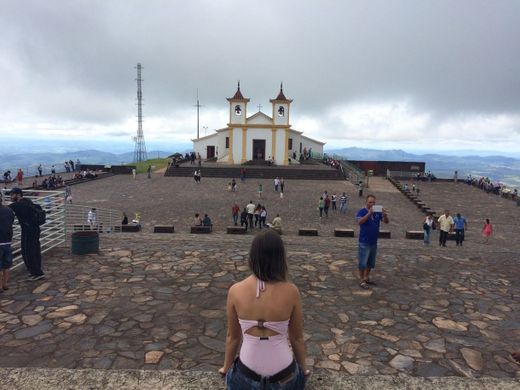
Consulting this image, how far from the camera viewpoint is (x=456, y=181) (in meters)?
37.6

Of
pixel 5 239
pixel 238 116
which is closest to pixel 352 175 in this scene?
pixel 238 116

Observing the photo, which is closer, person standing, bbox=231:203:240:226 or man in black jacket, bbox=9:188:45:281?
man in black jacket, bbox=9:188:45:281

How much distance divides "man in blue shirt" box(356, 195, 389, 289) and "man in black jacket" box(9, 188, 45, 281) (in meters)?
4.98

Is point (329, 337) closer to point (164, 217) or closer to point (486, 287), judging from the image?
point (486, 287)

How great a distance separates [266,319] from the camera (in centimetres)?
230

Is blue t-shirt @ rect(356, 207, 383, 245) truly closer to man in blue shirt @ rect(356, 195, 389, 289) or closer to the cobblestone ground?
man in blue shirt @ rect(356, 195, 389, 289)

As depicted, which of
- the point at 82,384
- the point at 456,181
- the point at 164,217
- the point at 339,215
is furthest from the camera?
the point at 456,181

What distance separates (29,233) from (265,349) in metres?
5.20

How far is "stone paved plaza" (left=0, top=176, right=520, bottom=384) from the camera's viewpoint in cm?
403

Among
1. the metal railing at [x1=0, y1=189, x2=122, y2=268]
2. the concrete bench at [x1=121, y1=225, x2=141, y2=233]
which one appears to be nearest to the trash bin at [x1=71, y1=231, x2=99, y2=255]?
the metal railing at [x1=0, y1=189, x2=122, y2=268]

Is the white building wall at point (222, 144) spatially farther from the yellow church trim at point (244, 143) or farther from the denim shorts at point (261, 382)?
the denim shorts at point (261, 382)

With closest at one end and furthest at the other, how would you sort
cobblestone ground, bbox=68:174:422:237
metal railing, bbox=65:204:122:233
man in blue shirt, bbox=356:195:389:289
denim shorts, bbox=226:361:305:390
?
denim shorts, bbox=226:361:305:390 < man in blue shirt, bbox=356:195:389:289 < metal railing, bbox=65:204:122:233 < cobblestone ground, bbox=68:174:422:237

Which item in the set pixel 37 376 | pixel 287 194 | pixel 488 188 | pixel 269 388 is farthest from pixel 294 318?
pixel 488 188

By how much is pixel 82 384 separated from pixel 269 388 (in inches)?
76.0
